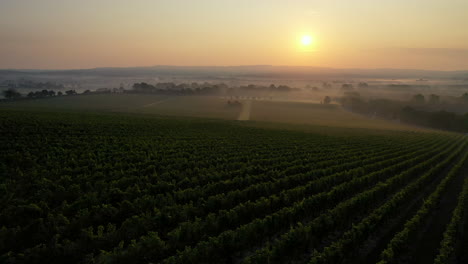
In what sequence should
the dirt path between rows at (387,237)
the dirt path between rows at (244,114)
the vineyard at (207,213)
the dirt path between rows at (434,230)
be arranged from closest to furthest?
the vineyard at (207,213) < the dirt path between rows at (387,237) < the dirt path between rows at (434,230) < the dirt path between rows at (244,114)

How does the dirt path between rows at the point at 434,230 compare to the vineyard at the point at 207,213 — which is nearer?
the vineyard at the point at 207,213

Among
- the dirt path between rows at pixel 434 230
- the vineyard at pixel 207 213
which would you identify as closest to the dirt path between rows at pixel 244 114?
the vineyard at pixel 207 213

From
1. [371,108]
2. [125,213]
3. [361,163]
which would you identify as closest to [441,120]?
[371,108]

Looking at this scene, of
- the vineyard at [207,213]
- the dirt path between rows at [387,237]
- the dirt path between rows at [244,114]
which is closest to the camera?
the vineyard at [207,213]

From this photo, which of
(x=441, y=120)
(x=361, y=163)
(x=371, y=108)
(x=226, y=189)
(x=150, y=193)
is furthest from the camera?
(x=371, y=108)

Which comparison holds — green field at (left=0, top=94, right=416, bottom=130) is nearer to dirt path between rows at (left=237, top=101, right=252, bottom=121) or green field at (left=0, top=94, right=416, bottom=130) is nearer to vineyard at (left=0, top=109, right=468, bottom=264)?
dirt path between rows at (left=237, top=101, right=252, bottom=121)

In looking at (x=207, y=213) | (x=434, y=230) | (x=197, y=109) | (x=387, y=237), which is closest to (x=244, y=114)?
(x=197, y=109)

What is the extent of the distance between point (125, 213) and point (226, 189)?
560 centimetres

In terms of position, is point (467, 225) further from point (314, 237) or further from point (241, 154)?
point (241, 154)

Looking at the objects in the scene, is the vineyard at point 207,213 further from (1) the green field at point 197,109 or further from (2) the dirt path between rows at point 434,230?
(1) the green field at point 197,109

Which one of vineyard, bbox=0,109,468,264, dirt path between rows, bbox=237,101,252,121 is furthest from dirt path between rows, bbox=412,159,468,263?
dirt path between rows, bbox=237,101,252,121

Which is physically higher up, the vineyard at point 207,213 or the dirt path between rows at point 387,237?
the vineyard at point 207,213

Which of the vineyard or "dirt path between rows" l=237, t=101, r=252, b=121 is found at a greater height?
"dirt path between rows" l=237, t=101, r=252, b=121

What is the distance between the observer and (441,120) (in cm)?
8075
